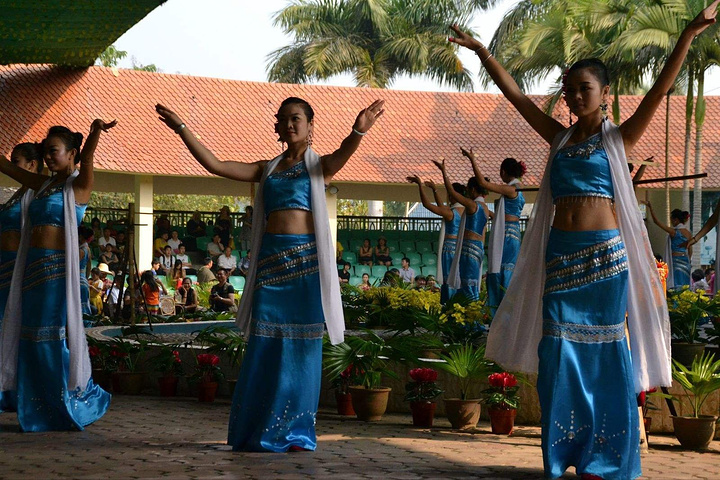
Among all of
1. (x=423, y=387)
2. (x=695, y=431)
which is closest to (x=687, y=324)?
(x=695, y=431)

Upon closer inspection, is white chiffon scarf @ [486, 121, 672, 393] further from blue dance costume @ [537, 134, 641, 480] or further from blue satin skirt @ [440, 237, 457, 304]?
blue satin skirt @ [440, 237, 457, 304]

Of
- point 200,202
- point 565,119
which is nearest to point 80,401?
point 565,119

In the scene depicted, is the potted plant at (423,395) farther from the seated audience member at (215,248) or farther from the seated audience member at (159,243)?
the seated audience member at (215,248)

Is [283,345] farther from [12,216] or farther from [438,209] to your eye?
[438,209]

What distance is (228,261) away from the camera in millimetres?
21250

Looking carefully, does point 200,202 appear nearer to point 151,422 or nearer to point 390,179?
point 390,179

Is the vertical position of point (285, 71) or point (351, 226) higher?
point (285, 71)

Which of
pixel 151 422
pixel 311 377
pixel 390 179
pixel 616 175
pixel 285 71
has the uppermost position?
pixel 285 71

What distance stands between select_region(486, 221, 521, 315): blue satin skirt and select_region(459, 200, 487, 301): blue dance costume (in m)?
0.16

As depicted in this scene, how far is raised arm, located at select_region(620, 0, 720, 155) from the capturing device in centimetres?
443

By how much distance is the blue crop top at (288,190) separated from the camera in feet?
18.2

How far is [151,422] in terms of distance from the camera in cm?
691

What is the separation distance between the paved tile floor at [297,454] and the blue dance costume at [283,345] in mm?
159

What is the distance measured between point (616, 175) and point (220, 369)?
4798 mm
